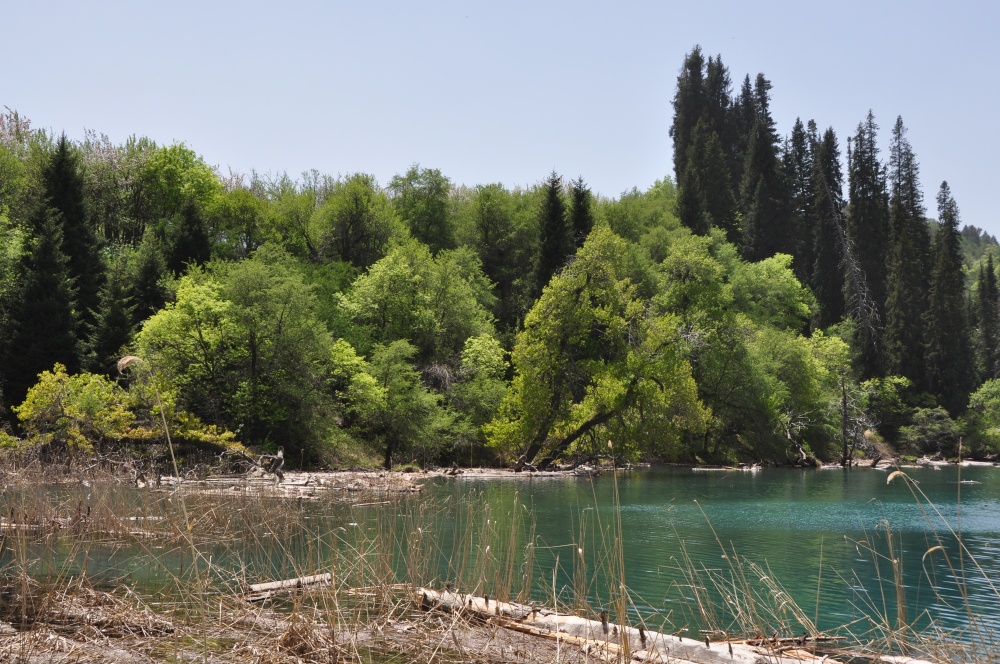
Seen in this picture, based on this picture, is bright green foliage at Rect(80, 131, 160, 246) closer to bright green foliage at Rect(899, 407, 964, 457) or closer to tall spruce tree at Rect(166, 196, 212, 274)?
tall spruce tree at Rect(166, 196, 212, 274)

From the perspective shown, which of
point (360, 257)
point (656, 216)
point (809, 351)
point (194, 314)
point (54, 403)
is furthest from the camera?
point (656, 216)

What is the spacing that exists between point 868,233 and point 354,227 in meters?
48.9

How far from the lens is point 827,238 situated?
264ft

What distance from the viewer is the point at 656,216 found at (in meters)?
70.9

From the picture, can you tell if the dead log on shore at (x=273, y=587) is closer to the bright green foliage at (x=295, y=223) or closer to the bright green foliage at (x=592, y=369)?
the bright green foliage at (x=592, y=369)

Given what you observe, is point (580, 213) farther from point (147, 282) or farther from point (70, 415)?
point (70, 415)

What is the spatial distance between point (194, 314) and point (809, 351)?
130 feet

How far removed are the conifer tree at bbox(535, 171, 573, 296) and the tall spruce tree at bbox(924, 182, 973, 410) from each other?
3214 centimetres

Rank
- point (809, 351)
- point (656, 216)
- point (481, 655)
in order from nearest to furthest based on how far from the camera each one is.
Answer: point (481, 655) < point (809, 351) < point (656, 216)

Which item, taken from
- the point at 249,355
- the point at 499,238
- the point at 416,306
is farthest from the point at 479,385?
the point at 499,238

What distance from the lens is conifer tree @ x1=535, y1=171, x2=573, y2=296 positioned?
55.9 metres

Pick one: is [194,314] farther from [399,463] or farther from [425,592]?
[425,592]

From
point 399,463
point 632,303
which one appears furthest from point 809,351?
point 399,463

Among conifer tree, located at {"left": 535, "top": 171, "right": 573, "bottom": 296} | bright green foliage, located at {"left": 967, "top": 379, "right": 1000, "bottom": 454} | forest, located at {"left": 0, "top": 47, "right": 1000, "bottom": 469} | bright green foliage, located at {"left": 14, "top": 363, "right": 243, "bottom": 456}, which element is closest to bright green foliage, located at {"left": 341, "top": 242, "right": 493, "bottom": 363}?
forest, located at {"left": 0, "top": 47, "right": 1000, "bottom": 469}
